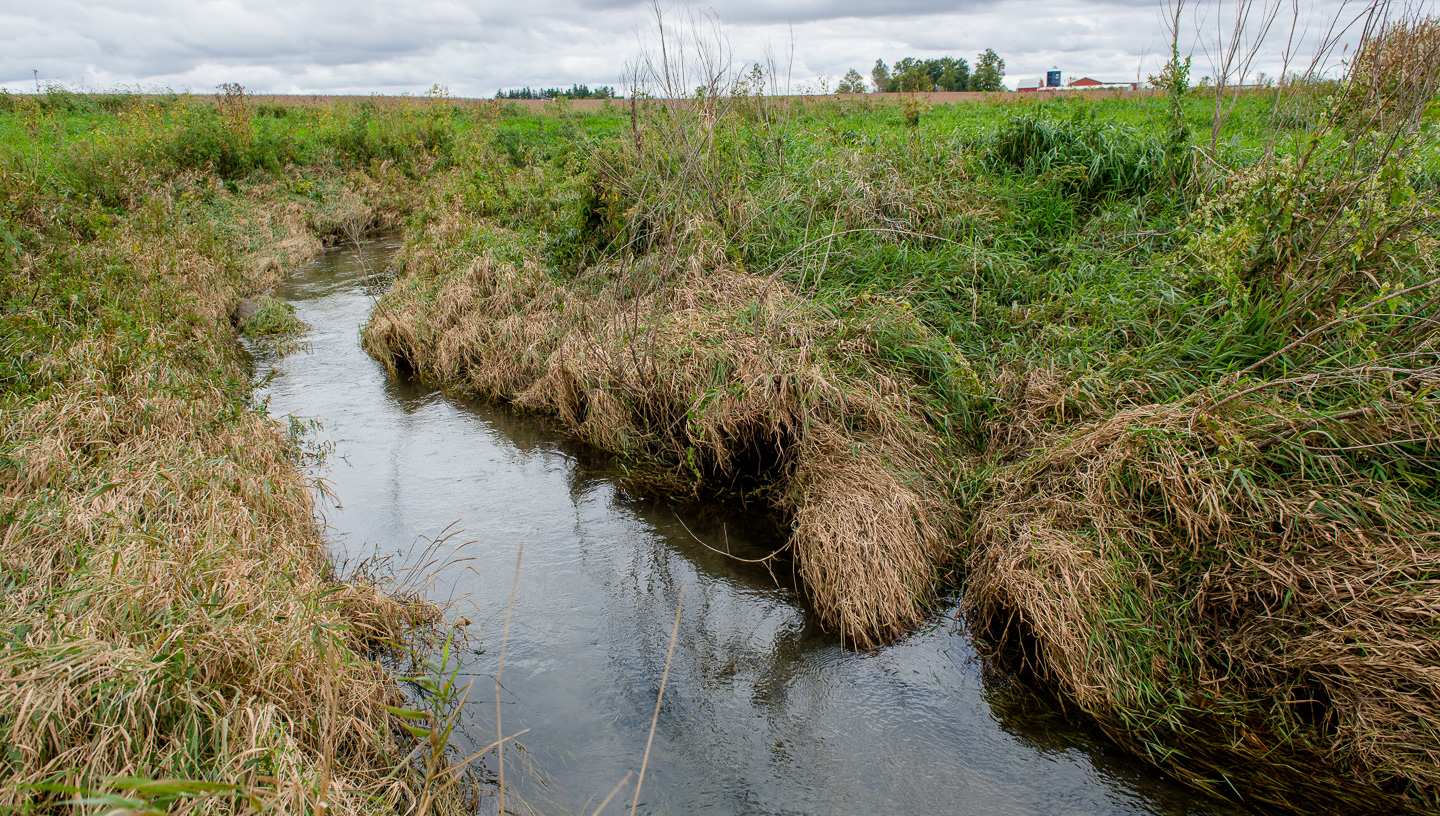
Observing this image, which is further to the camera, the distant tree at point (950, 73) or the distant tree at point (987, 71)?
the distant tree at point (950, 73)

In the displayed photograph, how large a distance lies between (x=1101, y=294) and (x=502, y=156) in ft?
49.4

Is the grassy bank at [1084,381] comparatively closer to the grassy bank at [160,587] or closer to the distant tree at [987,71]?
the grassy bank at [160,587]

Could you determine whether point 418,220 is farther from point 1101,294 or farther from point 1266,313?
point 1266,313

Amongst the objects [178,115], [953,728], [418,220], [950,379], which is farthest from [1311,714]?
[178,115]

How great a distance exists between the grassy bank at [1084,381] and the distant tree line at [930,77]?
6.76m

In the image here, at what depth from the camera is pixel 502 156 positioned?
1811 cm

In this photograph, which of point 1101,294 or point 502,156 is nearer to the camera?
point 1101,294

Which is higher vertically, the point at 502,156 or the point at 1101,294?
the point at 502,156

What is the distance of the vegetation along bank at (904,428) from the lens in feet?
11.0

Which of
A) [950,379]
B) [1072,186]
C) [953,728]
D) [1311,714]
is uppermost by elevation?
[1072,186]

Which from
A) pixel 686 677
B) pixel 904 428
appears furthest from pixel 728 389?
pixel 686 677

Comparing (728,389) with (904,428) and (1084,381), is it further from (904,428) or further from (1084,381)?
(1084,381)

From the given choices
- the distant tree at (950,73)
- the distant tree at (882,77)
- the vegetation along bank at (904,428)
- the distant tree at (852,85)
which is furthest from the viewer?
the distant tree at (950,73)

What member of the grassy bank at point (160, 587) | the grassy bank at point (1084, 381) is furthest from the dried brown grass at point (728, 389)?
the grassy bank at point (160, 587)
